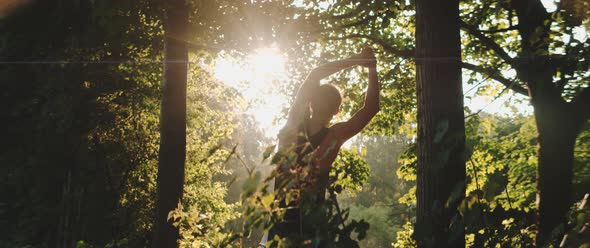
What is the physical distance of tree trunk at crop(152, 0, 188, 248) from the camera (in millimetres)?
6668

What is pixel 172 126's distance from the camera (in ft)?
22.5

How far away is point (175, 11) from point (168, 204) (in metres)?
3.30

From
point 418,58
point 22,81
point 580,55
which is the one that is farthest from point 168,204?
point 22,81

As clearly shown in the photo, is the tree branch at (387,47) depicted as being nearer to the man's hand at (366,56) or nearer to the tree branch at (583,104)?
the tree branch at (583,104)

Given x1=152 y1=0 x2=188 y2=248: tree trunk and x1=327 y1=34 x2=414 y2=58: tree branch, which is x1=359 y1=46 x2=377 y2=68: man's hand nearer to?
x1=152 y1=0 x2=188 y2=248: tree trunk

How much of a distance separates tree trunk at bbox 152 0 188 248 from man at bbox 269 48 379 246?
14.3 ft

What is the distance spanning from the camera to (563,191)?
643 cm

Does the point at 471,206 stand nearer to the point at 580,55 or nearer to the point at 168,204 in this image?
the point at 580,55

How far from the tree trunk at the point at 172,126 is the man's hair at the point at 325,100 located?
4459mm


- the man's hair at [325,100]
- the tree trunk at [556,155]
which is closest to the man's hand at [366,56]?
the man's hair at [325,100]

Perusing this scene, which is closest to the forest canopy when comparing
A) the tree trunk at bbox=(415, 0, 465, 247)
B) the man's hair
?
the tree trunk at bbox=(415, 0, 465, 247)

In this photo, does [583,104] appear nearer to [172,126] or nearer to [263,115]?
[172,126]

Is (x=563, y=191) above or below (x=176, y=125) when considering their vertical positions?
below

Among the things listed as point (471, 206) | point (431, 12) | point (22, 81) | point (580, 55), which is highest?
point (22, 81)
